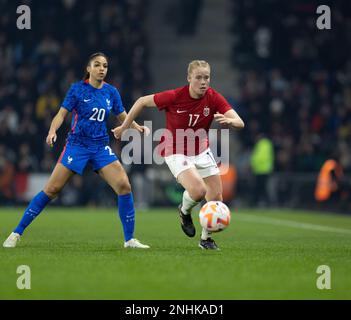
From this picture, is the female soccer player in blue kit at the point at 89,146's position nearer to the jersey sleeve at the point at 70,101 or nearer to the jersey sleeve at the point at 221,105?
the jersey sleeve at the point at 70,101

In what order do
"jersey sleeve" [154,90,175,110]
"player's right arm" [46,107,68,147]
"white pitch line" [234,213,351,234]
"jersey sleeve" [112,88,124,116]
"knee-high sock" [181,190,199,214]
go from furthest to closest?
"white pitch line" [234,213,351,234], "jersey sleeve" [112,88,124,116], "knee-high sock" [181,190,199,214], "jersey sleeve" [154,90,175,110], "player's right arm" [46,107,68,147]

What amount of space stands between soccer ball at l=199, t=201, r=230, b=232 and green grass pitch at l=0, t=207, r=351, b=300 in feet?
1.03

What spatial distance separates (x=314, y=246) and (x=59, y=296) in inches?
213

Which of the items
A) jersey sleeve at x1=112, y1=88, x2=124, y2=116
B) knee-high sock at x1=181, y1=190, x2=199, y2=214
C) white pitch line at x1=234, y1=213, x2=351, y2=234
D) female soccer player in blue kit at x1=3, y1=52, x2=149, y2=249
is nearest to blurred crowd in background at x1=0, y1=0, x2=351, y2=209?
white pitch line at x1=234, y1=213, x2=351, y2=234

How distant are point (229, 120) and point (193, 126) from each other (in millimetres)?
643

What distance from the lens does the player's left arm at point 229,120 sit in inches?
405

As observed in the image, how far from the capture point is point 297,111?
2680cm

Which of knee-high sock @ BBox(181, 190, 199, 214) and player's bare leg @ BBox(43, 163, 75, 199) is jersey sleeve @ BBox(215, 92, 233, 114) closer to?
knee-high sock @ BBox(181, 190, 199, 214)

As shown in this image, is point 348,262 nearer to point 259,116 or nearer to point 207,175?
point 207,175

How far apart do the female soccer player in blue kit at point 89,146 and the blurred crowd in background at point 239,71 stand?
13.0m

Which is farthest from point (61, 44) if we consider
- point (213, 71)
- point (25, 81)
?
point (213, 71)

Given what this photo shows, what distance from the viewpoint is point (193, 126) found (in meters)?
10.9

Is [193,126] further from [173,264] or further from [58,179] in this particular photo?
[173,264]

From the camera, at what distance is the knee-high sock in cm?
1092
